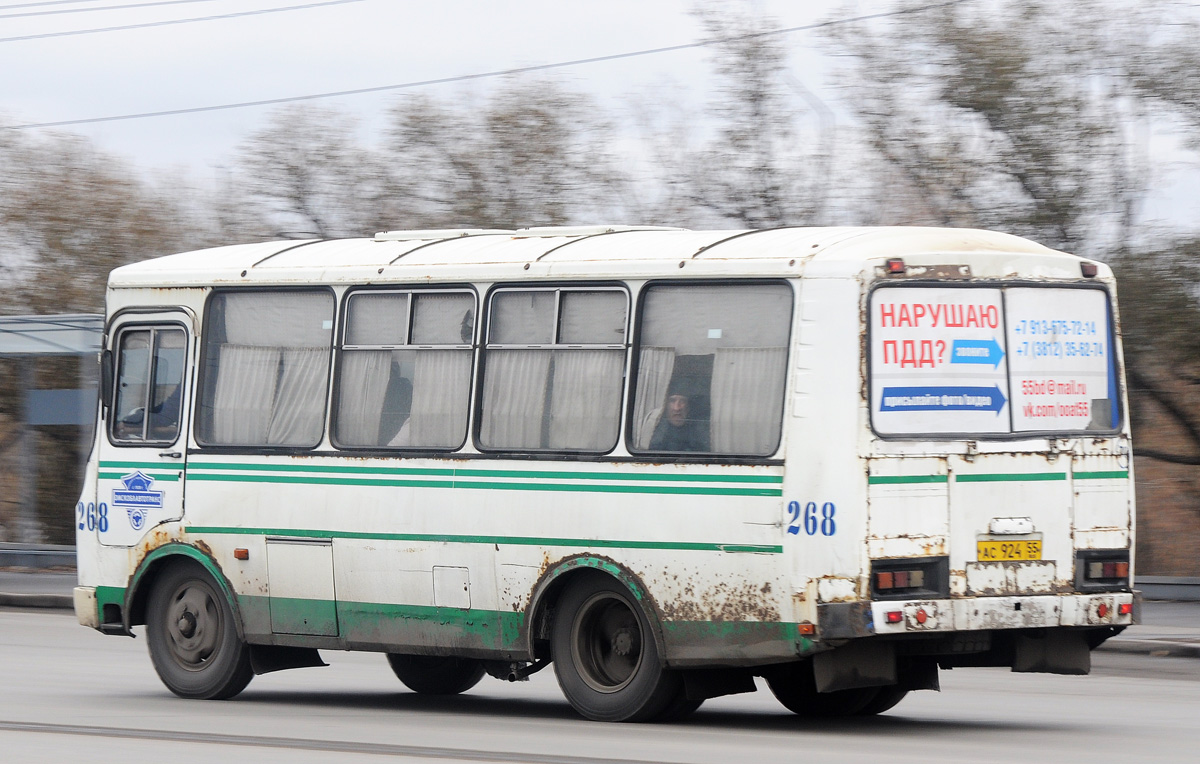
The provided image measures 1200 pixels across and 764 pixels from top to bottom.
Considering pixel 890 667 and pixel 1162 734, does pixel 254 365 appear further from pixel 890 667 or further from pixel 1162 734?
pixel 1162 734

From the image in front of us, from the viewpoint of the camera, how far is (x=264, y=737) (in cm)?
1039

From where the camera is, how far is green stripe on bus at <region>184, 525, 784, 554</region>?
10.4 meters

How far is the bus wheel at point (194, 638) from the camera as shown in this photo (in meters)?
12.7

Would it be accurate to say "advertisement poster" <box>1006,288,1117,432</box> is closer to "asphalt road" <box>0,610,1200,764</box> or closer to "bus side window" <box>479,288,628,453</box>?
"asphalt road" <box>0,610,1200,764</box>

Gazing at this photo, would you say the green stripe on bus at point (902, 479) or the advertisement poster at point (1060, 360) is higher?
the advertisement poster at point (1060, 360)

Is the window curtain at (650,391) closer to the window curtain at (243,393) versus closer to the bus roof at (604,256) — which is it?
the bus roof at (604,256)

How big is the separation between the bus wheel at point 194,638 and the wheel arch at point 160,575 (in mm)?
47

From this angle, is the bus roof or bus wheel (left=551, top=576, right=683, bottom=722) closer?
the bus roof

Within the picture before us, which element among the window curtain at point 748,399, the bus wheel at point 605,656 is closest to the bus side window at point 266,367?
the bus wheel at point 605,656

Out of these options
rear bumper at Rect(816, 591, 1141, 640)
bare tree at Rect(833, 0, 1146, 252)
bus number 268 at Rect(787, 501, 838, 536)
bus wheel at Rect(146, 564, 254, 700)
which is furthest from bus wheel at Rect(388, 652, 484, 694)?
bare tree at Rect(833, 0, 1146, 252)

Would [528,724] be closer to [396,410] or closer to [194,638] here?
[396,410]

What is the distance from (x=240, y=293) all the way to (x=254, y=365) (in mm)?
489

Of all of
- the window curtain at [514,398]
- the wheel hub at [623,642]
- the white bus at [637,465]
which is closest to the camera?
the white bus at [637,465]

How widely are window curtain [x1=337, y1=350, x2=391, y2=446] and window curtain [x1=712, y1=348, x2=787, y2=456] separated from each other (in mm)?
2399
